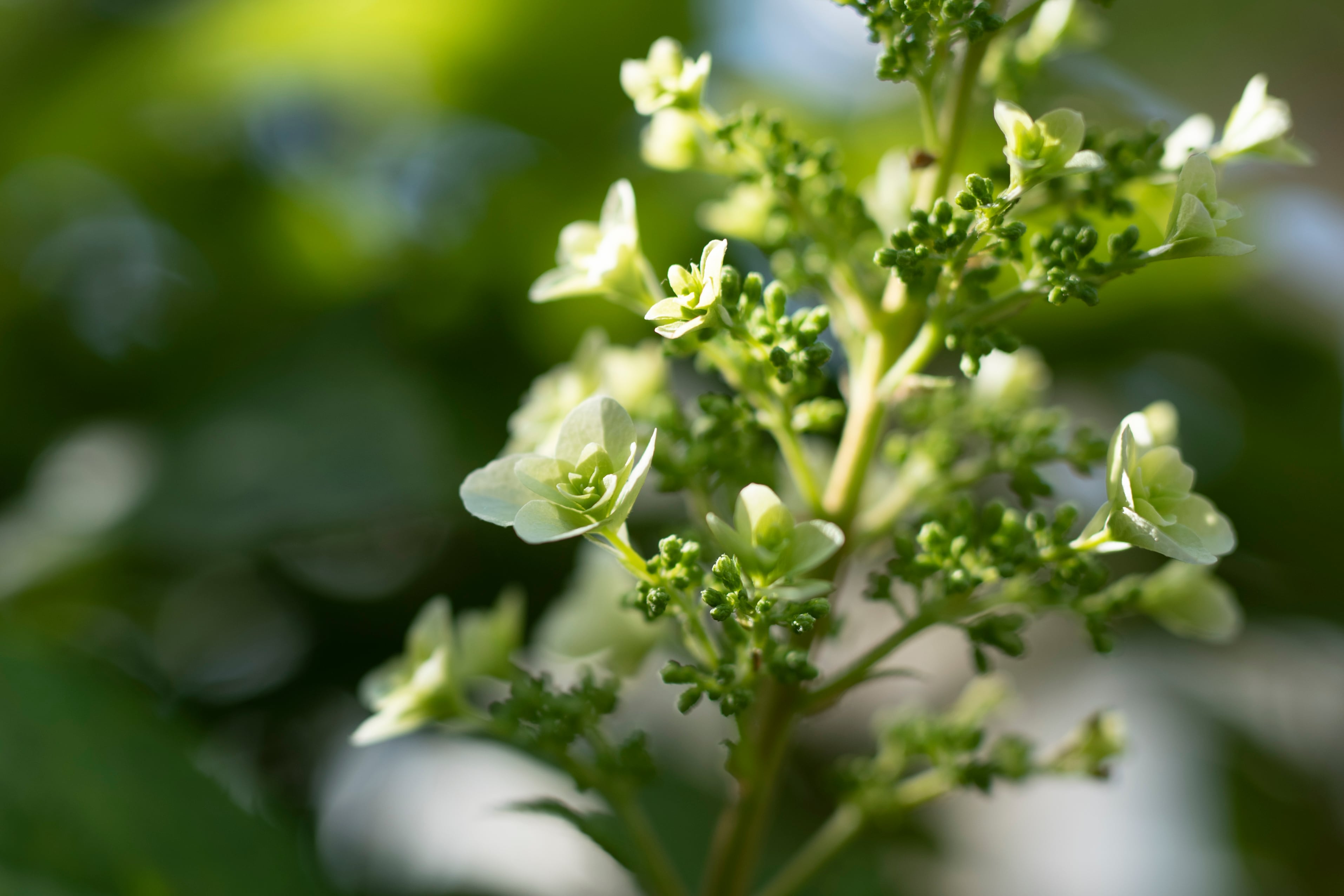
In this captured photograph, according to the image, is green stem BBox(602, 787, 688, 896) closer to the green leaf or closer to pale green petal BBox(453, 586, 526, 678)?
the green leaf

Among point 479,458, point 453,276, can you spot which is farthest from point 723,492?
point 453,276

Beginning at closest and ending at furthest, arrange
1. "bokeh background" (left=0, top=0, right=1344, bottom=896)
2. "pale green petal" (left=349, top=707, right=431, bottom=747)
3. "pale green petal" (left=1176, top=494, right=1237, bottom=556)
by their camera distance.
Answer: "pale green petal" (left=1176, top=494, right=1237, bottom=556), "pale green petal" (left=349, top=707, right=431, bottom=747), "bokeh background" (left=0, top=0, right=1344, bottom=896)

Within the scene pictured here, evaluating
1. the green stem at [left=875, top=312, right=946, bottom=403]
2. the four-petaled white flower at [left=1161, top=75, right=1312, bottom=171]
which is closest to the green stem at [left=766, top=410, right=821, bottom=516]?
the green stem at [left=875, top=312, right=946, bottom=403]

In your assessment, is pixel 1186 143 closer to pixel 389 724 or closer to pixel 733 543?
pixel 733 543

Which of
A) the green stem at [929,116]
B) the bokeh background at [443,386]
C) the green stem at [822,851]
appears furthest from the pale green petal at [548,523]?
the bokeh background at [443,386]

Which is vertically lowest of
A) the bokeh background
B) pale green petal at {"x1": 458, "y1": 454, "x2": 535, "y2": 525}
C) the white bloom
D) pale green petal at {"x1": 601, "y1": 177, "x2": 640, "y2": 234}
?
the bokeh background

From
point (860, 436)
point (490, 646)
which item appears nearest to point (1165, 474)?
point (860, 436)
